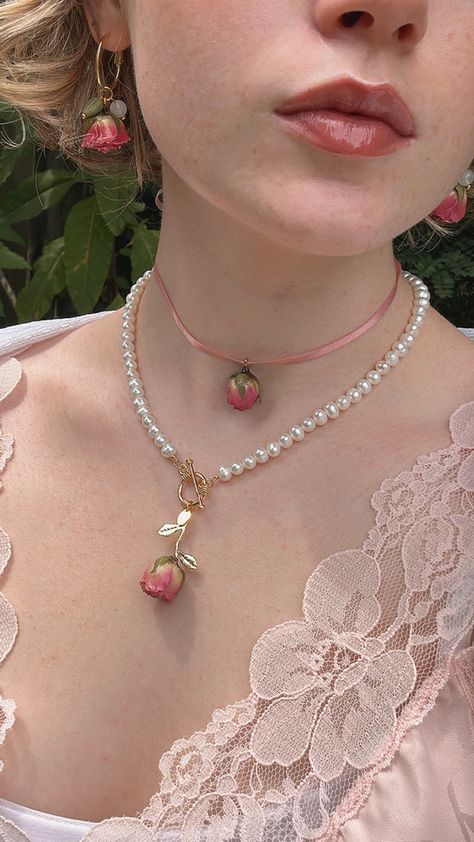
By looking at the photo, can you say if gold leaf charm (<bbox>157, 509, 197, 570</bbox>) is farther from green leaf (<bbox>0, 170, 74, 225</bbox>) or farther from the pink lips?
green leaf (<bbox>0, 170, 74, 225</bbox>)

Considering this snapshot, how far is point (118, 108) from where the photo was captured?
1.26 m

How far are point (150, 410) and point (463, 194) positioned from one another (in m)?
0.50

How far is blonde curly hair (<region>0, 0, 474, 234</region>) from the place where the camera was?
1.28m

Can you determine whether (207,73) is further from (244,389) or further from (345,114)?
(244,389)

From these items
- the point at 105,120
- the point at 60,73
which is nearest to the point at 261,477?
the point at 105,120

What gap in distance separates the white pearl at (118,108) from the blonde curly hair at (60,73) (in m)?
0.03

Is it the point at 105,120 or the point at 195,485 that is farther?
the point at 105,120

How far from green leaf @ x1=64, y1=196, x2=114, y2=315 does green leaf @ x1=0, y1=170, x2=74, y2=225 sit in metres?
0.08

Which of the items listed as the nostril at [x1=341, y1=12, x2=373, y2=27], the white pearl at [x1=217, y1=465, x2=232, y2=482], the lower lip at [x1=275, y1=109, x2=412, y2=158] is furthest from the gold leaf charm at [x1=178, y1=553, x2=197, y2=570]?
the nostril at [x1=341, y1=12, x2=373, y2=27]

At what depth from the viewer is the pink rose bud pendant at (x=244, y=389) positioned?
111 cm

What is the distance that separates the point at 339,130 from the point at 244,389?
1.21ft

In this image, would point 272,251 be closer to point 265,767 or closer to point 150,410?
point 150,410

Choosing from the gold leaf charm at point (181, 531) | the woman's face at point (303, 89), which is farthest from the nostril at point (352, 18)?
the gold leaf charm at point (181, 531)

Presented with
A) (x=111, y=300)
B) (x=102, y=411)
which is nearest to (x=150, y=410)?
(x=102, y=411)
